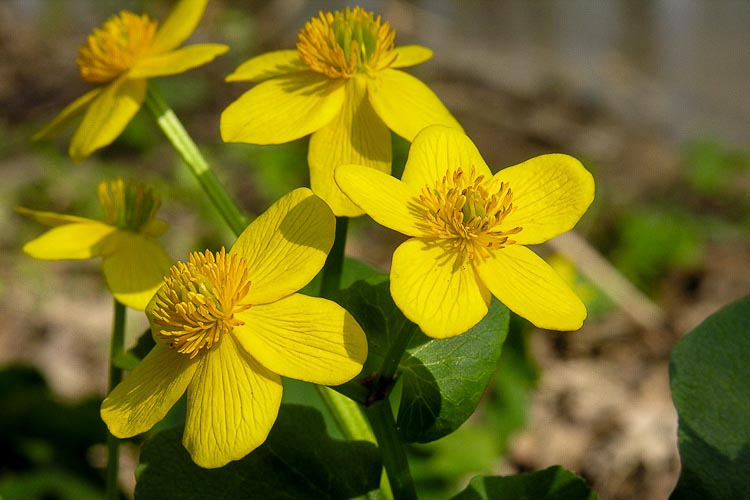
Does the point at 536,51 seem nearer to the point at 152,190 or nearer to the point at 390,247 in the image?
the point at 390,247

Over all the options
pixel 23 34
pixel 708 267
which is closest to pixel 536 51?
pixel 708 267

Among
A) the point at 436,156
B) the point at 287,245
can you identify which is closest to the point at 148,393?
the point at 287,245

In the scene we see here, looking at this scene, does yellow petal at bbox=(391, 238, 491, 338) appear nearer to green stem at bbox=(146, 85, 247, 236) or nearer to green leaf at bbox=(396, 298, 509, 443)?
green leaf at bbox=(396, 298, 509, 443)

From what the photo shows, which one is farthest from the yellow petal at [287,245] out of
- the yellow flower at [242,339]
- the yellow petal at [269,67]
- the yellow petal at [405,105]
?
the yellow petal at [269,67]

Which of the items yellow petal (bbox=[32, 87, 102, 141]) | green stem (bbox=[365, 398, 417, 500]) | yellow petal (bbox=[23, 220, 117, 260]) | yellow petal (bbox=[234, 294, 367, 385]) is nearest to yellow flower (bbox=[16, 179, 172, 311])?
yellow petal (bbox=[23, 220, 117, 260])

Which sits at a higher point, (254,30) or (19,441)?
(19,441)

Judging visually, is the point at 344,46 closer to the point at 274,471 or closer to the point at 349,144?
the point at 349,144
